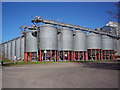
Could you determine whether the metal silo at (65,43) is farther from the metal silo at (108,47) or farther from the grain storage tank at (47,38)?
the metal silo at (108,47)

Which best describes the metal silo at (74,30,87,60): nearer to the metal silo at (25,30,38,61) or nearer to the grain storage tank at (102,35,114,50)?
the grain storage tank at (102,35,114,50)

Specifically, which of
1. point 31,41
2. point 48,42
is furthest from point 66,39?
point 31,41

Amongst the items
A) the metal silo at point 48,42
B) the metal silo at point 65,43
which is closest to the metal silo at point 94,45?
the metal silo at point 65,43

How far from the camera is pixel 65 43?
49844mm

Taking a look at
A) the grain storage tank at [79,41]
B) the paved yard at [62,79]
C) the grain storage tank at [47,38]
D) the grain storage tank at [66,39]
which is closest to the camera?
the paved yard at [62,79]

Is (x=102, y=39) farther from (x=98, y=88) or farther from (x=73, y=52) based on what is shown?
(x=98, y=88)

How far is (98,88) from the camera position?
643 cm

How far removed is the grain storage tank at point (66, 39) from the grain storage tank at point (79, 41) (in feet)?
12.0

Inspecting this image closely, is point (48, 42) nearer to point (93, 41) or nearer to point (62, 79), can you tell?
point (93, 41)

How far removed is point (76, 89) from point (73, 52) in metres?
47.6

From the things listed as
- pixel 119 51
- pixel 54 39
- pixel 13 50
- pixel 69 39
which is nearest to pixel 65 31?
pixel 69 39

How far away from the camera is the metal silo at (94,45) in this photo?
5697 centimetres

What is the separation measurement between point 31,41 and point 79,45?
811 inches

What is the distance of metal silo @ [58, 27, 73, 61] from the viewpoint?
4978 cm
